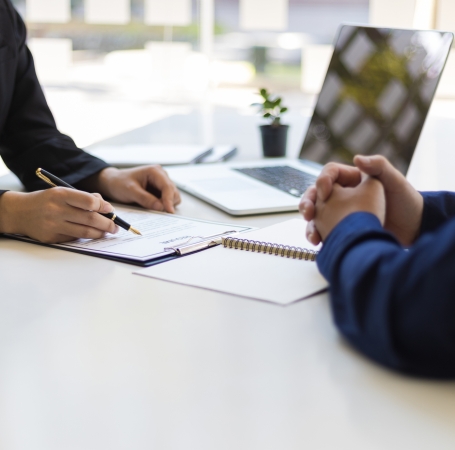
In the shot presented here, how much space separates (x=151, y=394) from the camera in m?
0.60

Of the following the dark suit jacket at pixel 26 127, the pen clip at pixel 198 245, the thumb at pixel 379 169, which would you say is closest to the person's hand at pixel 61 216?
the pen clip at pixel 198 245

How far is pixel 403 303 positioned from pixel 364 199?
30 cm

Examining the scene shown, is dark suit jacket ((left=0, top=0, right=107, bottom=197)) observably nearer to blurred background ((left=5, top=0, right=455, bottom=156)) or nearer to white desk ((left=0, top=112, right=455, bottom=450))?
white desk ((left=0, top=112, right=455, bottom=450))

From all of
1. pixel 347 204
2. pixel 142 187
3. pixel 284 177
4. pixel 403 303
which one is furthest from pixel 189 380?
pixel 284 177

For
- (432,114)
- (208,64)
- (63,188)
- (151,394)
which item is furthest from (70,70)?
(151,394)

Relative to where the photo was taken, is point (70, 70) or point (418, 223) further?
point (70, 70)

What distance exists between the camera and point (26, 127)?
145 centimetres

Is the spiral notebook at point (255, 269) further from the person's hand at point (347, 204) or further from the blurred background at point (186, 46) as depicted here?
the blurred background at point (186, 46)

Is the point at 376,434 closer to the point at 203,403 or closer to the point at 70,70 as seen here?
the point at 203,403

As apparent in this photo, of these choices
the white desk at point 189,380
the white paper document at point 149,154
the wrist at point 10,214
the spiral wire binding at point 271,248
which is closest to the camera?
the white desk at point 189,380

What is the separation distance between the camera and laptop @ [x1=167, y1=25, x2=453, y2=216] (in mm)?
1369

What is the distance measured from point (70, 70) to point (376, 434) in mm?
3781

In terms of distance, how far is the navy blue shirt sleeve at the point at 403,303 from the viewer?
0.57m

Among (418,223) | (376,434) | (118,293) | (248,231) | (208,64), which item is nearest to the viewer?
(376,434)
